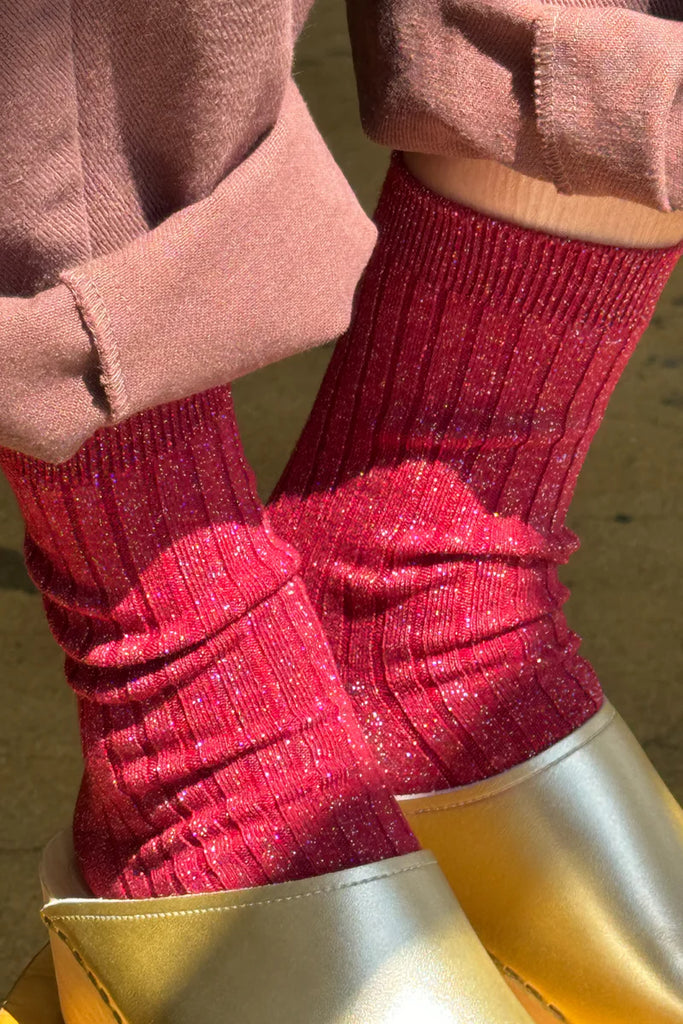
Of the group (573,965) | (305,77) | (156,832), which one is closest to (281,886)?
(156,832)

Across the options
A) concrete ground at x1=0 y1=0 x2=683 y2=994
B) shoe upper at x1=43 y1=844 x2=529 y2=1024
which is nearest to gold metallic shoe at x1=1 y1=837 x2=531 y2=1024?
shoe upper at x1=43 y1=844 x2=529 y2=1024

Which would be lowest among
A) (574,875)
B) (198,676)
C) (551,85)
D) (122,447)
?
(574,875)

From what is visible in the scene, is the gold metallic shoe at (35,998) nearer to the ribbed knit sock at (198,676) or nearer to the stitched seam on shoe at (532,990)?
the ribbed knit sock at (198,676)

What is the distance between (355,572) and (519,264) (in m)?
0.19

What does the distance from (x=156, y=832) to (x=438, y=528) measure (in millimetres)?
214

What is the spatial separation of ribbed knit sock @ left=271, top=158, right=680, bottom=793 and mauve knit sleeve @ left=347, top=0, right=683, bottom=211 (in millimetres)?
102

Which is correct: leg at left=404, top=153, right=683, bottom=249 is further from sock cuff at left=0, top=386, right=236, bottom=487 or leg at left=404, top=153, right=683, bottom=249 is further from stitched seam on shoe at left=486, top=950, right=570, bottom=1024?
stitched seam on shoe at left=486, top=950, right=570, bottom=1024

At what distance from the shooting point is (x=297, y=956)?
0.53 m

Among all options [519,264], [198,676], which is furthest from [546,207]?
[198,676]

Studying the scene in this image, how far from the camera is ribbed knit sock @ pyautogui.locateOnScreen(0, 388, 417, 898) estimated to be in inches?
21.3

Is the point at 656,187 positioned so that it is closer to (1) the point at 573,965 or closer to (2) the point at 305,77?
(1) the point at 573,965

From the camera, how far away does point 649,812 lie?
0.65m

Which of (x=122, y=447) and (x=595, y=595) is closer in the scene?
(x=122, y=447)

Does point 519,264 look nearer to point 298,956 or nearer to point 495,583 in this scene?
point 495,583
